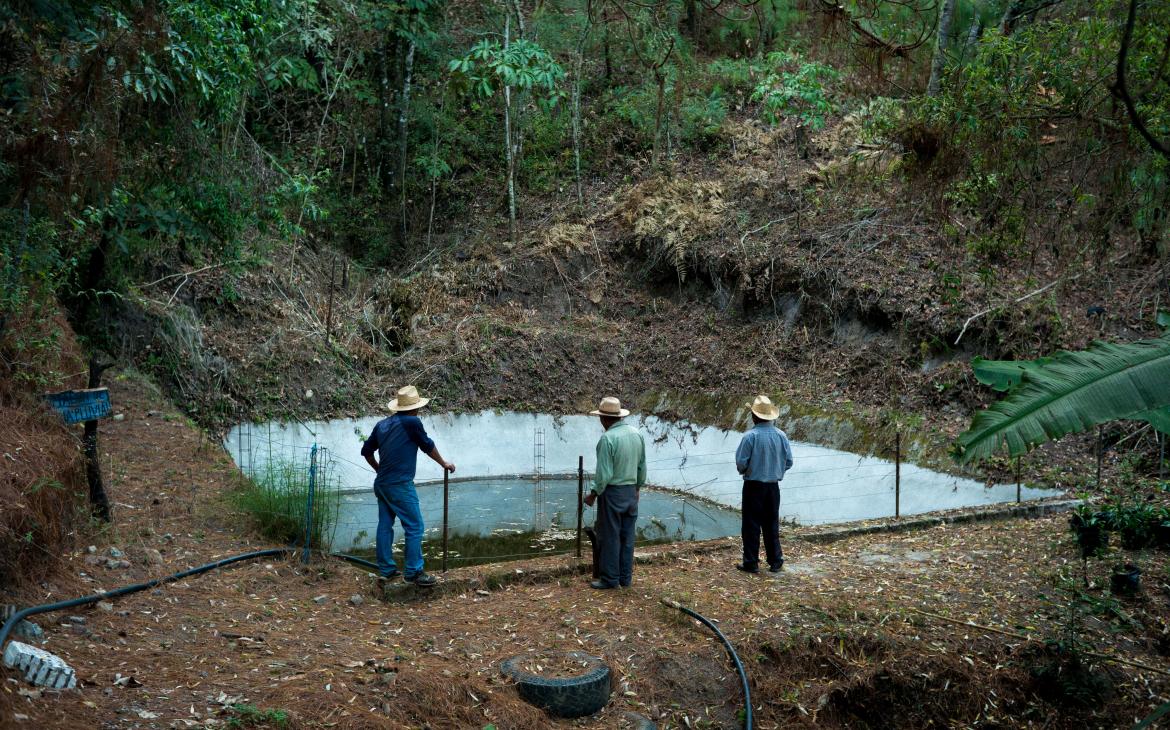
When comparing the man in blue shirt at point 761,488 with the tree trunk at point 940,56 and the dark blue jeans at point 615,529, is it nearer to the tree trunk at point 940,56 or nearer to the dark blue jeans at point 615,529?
the dark blue jeans at point 615,529

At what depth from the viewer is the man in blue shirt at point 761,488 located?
8430mm

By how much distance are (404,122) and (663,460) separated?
1084 cm

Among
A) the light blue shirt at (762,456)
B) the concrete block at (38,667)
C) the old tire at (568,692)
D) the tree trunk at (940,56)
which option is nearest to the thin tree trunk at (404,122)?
the tree trunk at (940,56)

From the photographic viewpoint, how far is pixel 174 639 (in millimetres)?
6242

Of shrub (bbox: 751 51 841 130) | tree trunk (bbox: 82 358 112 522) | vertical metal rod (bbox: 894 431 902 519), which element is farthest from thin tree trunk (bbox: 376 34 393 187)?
tree trunk (bbox: 82 358 112 522)

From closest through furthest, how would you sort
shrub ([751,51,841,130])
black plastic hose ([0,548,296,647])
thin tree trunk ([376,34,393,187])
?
black plastic hose ([0,548,296,647])
shrub ([751,51,841,130])
thin tree trunk ([376,34,393,187])

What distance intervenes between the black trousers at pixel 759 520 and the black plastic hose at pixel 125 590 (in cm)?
423

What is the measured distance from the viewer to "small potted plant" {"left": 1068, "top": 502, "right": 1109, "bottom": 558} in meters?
8.07

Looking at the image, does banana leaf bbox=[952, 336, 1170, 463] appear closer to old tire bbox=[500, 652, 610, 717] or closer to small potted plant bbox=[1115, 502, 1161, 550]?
old tire bbox=[500, 652, 610, 717]

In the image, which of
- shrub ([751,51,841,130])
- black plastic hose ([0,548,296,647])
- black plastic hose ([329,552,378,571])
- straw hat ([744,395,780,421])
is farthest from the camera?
shrub ([751,51,841,130])

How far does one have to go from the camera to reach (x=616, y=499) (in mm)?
7891

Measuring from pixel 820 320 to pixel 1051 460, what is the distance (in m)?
6.06

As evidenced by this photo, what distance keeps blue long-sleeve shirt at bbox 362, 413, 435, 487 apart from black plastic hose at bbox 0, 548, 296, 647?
137 centimetres

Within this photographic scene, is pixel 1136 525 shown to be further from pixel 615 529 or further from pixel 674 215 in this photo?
pixel 674 215
